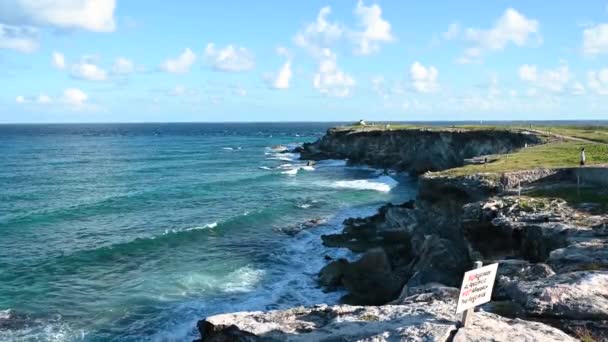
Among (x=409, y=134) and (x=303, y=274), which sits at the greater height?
(x=409, y=134)

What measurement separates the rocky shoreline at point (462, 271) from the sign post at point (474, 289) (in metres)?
0.45

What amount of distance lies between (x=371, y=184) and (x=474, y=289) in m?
55.6

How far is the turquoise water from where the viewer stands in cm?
2542

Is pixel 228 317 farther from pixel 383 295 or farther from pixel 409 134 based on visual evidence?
pixel 409 134

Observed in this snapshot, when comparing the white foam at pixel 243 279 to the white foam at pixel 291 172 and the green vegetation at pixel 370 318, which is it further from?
the white foam at pixel 291 172

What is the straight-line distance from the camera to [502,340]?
9.16 meters

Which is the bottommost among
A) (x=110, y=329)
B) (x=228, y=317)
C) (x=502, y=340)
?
(x=110, y=329)

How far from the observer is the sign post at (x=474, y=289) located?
9.18 m

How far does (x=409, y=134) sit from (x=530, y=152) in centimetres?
4073

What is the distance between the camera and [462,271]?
76.2ft

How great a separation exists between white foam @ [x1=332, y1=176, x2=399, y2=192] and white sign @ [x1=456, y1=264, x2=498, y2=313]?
5049cm

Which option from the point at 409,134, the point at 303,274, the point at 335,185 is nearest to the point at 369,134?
the point at 409,134

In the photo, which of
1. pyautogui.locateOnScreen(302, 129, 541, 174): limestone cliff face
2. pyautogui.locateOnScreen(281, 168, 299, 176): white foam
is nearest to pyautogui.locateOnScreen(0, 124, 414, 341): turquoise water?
pyautogui.locateOnScreen(281, 168, 299, 176): white foam

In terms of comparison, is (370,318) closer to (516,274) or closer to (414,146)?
(516,274)
